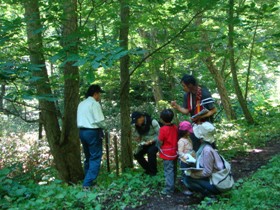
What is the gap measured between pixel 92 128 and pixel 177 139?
1.55 meters

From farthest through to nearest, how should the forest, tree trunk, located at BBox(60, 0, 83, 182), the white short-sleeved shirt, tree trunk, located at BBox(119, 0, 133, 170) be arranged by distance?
tree trunk, located at BBox(119, 0, 133, 170) < tree trunk, located at BBox(60, 0, 83, 182) < the white short-sleeved shirt < the forest

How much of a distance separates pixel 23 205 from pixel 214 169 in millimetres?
2598

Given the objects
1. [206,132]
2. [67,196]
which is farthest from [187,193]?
[67,196]

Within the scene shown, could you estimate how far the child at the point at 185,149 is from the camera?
16.0 feet

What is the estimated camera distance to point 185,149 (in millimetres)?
5090

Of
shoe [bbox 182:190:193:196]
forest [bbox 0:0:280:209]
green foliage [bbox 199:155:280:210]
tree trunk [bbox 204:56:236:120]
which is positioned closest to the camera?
Result: green foliage [bbox 199:155:280:210]

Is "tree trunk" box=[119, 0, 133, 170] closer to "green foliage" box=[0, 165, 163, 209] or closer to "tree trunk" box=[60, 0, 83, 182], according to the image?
"tree trunk" box=[60, 0, 83, 182]

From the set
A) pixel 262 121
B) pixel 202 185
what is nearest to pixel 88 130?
pixel 202 185

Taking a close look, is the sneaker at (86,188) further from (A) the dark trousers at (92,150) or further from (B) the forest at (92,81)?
(B) the forest at (92,81)

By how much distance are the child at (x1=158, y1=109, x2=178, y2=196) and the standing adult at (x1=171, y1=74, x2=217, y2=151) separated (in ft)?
0.80

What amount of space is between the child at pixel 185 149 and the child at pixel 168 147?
0.14 metres

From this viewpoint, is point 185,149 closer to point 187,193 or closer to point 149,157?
point 187,193

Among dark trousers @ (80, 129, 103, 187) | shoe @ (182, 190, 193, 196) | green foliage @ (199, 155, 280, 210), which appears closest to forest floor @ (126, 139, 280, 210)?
shoe @ (182, 190, 193, 196)

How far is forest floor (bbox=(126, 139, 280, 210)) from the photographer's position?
4652 millimetres
